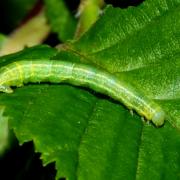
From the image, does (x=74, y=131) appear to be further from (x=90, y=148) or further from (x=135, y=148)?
(x=135, y=148)

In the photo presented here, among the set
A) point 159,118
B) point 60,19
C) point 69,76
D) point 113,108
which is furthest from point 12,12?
point 159,118

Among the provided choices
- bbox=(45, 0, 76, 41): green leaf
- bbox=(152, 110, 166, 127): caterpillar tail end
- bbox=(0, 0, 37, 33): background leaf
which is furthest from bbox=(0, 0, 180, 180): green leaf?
bbox=(0, 0, 37, 33): background leaf

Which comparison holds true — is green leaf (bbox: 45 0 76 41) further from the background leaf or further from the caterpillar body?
the caterpillar body

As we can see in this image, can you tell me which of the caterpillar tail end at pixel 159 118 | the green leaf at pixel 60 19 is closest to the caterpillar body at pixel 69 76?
the caterpillar tail end at pixel 159 118

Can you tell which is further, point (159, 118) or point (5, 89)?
point (5, 89)

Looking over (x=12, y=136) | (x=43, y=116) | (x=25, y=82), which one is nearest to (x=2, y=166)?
(x=12, y=136)

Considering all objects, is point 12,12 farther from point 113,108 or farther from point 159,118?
point 159,118
